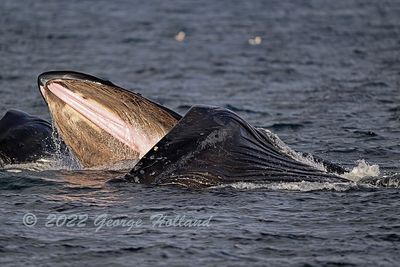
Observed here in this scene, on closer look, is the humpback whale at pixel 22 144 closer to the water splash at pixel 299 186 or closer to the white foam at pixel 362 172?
the water splash at pixel 299 186

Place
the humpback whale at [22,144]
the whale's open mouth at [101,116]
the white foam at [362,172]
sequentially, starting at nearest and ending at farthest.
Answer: the whale's open mouth at [101,116]
the white foam at [362,172]
the humpback whale at [22,144]

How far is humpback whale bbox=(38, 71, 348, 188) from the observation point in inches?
405

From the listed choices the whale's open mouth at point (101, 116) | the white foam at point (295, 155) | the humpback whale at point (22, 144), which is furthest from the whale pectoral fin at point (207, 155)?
the humpback whale at point (22, 144)

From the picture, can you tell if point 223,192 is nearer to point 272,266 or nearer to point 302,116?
point 272,266

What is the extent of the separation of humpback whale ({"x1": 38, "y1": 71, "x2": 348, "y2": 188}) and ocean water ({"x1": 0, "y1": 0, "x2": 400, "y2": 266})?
149 millimetres

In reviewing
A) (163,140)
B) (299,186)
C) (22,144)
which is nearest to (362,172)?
(299,186)

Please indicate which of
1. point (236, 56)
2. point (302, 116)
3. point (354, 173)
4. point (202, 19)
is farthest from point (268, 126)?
point (202, 19)

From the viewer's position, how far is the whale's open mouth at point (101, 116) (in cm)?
1064

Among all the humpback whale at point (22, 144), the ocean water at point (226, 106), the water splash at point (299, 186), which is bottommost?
the ocean water at point (226, 106)

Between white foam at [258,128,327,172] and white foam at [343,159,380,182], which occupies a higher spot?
white foam at [258,128,327,172]

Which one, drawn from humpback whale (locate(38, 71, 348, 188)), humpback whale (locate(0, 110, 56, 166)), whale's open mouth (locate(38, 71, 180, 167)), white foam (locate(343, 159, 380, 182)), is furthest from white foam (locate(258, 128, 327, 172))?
humpback whale (locate(0, 110, 56, 166))

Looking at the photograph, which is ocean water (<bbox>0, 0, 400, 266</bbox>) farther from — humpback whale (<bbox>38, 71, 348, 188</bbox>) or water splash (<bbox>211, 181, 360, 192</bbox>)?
humpback whale (<bbox>38, 71, 348, 188</bbox>)

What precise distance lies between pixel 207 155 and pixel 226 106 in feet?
27.1

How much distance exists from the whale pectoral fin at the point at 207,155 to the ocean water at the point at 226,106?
0.11 m
